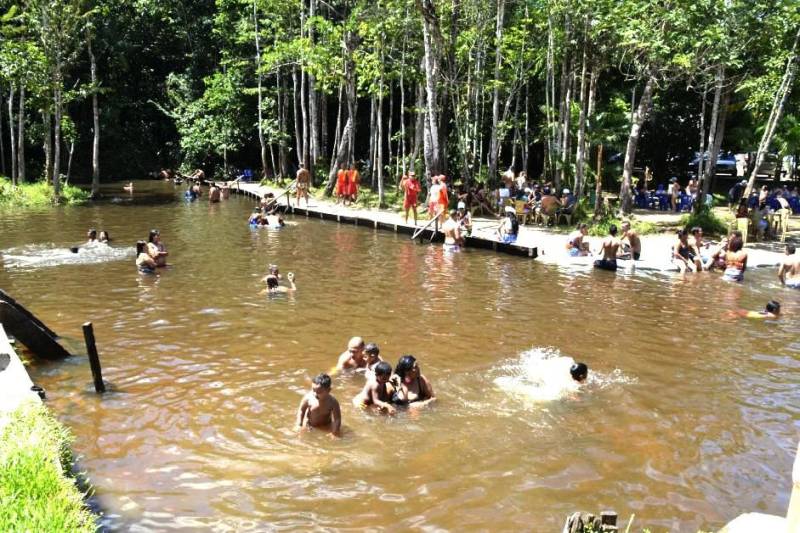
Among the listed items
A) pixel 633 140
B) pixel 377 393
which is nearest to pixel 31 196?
pixel 633 140

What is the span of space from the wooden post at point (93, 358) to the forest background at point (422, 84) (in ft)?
52.8

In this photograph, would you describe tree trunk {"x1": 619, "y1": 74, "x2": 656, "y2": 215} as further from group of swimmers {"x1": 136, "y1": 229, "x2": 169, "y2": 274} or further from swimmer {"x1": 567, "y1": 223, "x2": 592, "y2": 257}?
group of swimmers {"x1": 136, "y1": 229, "x2": 169, "y2": 274}

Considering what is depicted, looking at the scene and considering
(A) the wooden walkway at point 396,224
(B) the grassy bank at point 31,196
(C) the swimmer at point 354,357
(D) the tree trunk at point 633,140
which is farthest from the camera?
(B) the grassy bank at point 31,196

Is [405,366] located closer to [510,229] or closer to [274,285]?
[274,285]

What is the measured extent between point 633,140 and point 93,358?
18.4 metres

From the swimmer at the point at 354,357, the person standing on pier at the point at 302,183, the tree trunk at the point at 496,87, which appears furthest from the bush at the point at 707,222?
the person standing on pier at the point at 302,183

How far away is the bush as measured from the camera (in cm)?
2172

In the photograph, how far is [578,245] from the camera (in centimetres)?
1903

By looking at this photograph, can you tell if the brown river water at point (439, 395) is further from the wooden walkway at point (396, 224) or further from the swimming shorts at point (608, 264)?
the wooden walkway at point (396, 224)

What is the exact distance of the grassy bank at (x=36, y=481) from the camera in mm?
5254

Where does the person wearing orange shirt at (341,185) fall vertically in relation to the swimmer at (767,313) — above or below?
above

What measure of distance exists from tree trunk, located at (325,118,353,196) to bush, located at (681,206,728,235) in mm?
14553

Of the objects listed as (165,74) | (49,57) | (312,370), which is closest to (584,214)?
(312,370)

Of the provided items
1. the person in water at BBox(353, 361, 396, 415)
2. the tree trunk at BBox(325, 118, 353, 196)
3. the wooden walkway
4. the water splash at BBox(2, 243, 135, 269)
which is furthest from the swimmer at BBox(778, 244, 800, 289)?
the tree trunk at BBox(325, 118, 353, 196)
